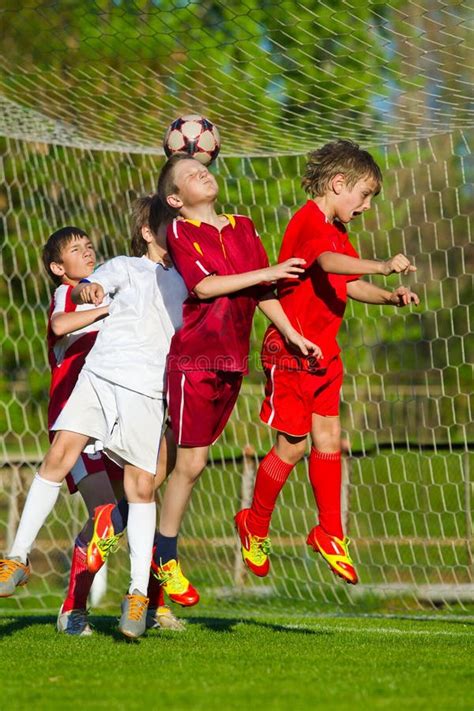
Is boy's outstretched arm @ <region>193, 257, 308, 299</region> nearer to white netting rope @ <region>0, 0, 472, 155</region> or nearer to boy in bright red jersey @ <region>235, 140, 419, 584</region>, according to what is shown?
boy in bright red jersey @ <region>235, 140, 419, 584</region>

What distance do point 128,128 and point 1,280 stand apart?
5.09m

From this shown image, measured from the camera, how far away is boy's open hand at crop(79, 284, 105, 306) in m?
4.76

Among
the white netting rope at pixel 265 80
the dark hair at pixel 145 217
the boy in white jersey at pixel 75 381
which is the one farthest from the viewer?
the white netting rope at pixel 265 80

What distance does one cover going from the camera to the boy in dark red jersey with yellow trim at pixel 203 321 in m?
4.83

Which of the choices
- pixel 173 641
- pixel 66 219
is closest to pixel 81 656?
pixel 173 641

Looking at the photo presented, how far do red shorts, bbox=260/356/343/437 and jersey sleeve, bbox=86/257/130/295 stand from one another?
733mm

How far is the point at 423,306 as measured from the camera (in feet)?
35.3

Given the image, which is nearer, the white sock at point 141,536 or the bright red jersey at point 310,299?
the white sock at point 141,536

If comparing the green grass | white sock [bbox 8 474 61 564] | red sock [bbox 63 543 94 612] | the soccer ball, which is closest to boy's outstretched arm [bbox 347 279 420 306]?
the soccer ball

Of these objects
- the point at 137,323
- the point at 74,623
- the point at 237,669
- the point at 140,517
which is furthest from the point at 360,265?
the point at 74,623

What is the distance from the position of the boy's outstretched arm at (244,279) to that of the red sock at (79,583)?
5.31 feet

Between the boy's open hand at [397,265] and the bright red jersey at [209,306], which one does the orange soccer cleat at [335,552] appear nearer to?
the bright red jersey at [209,306]

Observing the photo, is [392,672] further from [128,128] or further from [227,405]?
[128,128]

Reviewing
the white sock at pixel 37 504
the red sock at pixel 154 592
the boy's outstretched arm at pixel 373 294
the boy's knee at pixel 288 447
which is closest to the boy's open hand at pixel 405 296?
the boy's outstretched arm at pixel 373 294
